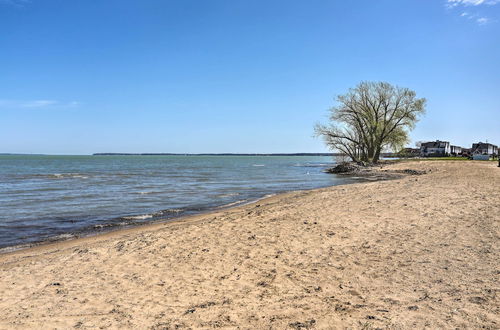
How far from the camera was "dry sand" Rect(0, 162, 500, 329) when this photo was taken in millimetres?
4719

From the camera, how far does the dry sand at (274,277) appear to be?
4719mm

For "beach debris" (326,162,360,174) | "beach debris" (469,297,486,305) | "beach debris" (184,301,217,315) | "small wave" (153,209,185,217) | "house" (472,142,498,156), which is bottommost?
"small wave" (153,209,185,217)

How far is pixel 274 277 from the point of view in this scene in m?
6.17

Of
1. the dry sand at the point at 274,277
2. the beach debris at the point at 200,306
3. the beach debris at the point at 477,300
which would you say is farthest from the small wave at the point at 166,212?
the beach debris at the point at 477,300

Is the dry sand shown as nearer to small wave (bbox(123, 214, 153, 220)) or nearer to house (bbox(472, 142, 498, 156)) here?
small wave (bbox(123, 214, 153, 220))

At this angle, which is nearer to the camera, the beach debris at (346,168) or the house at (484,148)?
the beach debris at (346,168)

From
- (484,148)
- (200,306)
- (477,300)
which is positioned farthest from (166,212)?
(484,148)

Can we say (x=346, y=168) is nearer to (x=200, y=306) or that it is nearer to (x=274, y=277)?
(x=274, y=277)

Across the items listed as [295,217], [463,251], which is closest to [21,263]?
[295,217]

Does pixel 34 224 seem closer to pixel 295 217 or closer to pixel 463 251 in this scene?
pixel 295 217

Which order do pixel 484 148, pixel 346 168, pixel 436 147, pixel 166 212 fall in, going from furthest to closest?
pixel 436 147 < pixel 484 148 < pixel 346 168 < pixel 166 212

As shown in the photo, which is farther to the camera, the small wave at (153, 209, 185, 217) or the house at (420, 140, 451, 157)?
the house at (420, 140, 451, 157)

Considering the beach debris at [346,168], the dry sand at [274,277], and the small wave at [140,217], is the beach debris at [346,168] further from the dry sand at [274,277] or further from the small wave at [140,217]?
the dry sand at [274,277]

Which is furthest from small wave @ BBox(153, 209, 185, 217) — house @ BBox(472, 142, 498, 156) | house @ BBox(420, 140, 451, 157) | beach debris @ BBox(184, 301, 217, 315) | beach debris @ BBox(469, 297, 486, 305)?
house @ BBox(472, 142, 498, 156)
